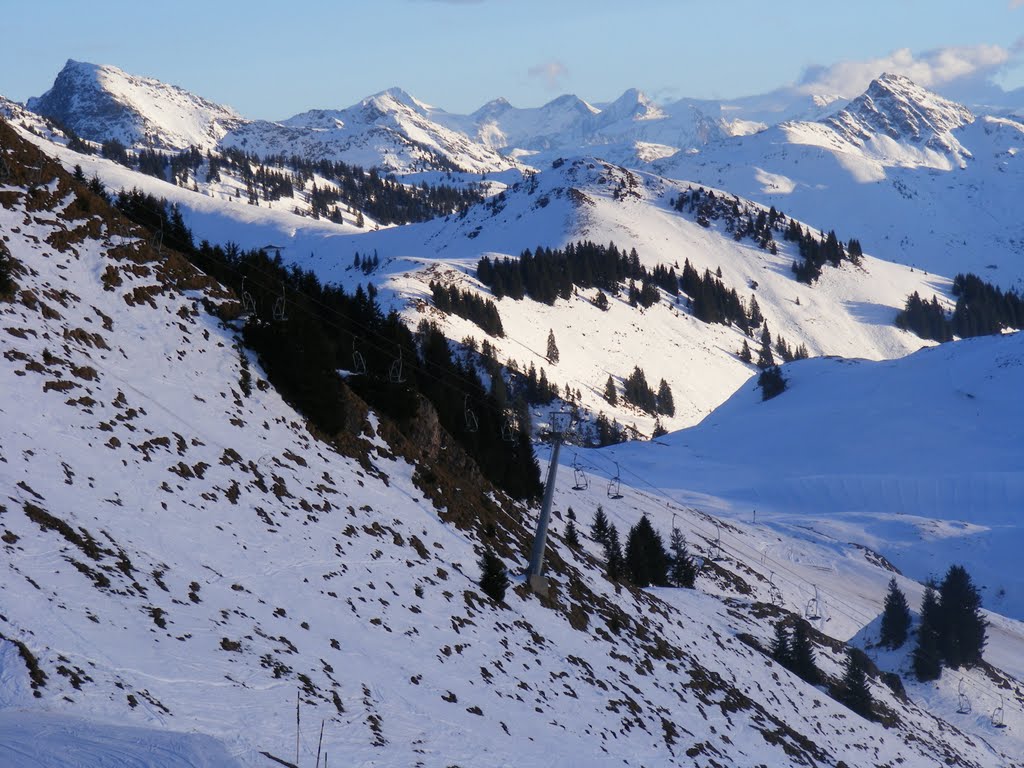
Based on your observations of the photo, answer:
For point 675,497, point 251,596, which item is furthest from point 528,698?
point 675,497

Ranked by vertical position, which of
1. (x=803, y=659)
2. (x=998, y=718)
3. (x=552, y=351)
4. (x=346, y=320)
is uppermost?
(x=346, y=320)

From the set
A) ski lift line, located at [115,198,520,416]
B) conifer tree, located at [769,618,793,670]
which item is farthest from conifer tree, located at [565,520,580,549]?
conifer tree, located at [769,618,793,670]

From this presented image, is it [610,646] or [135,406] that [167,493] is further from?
[610,646]

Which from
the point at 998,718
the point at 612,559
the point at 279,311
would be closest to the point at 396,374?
the point at 279,311

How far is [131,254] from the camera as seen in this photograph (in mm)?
30953

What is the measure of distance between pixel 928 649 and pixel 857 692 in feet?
61.9

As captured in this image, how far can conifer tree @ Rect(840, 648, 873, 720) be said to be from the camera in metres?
38.5

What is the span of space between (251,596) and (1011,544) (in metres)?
75.8

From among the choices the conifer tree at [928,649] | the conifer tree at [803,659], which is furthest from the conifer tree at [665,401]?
the conifer tree at [803,659]

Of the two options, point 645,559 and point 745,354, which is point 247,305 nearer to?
point 645,559

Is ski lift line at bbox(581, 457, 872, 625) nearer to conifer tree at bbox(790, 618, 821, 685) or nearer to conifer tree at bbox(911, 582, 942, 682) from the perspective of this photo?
conifer tree at bbox(911, 582, 942, 682)

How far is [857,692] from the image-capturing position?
39094 mm

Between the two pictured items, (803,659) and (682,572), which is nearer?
(803,659)

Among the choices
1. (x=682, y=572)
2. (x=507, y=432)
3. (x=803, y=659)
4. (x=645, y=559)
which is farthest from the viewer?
(x=682, y=572)
